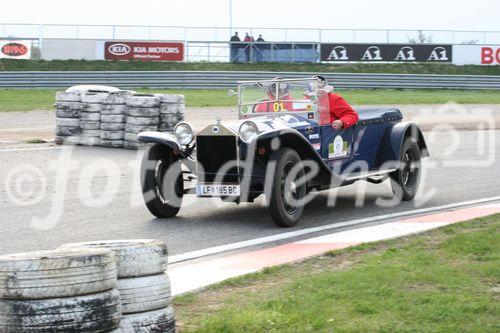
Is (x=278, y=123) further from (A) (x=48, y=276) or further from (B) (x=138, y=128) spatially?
(B) (x=138, y=128)

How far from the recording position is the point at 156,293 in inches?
193

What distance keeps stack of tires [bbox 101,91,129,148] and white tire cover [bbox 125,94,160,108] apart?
0.48ft

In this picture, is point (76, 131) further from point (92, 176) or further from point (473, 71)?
point (473, 71)

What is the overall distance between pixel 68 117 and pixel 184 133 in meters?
A: 8.32

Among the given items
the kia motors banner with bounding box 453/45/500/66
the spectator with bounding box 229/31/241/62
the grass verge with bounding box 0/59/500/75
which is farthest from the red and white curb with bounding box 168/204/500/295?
the kia motors banner with bounding box 453/45/500/66

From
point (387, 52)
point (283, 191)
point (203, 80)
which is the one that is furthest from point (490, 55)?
point (283, 191)

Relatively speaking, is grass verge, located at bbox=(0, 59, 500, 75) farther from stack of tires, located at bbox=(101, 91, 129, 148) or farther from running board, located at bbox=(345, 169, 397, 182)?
running board, located at bbox=(345, 169, 397, 182)

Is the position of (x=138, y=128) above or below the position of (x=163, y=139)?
above

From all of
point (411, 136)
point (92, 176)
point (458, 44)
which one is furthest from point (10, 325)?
point (458, 44)

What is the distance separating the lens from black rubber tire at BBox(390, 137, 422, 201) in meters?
11.3

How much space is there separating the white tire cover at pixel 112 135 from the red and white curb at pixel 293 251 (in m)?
8.29

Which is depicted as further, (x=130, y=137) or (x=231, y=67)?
(x=231, y=67)

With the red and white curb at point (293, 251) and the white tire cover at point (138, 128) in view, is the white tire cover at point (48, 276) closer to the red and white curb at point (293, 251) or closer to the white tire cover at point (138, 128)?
the red and white curb at point (293, 251)

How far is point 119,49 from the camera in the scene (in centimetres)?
4059
